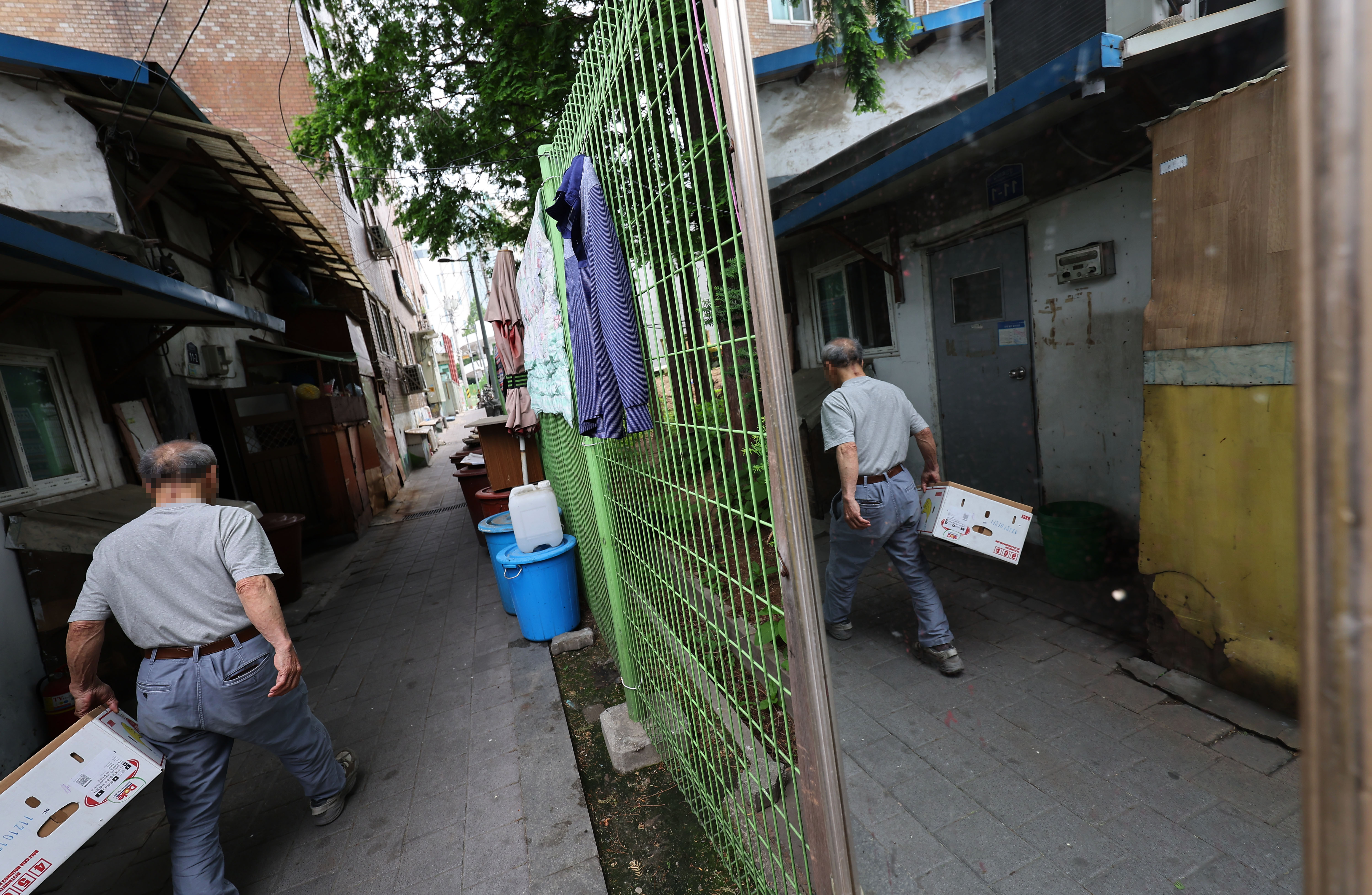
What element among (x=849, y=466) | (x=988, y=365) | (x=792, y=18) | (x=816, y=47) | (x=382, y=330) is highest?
(x=792, y=18)

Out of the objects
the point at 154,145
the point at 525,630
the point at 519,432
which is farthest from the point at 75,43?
the point at 525,630

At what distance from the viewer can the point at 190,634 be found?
2.56 metres

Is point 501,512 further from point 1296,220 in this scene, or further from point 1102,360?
point 1296,220

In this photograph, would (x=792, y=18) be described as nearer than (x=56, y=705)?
No

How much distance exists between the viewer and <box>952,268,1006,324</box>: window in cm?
485

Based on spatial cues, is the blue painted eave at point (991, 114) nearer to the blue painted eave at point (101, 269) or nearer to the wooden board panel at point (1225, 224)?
the wooden board panel at point (1225, 224)

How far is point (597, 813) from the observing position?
9.47 ft

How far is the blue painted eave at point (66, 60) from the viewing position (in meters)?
4.35

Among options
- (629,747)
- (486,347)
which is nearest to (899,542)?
(629,747)

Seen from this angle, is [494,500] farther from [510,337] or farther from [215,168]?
[215,168]

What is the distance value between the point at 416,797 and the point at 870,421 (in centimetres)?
319

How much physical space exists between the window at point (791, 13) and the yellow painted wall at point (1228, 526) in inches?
413

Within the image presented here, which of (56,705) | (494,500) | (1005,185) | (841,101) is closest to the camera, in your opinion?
(56,705)

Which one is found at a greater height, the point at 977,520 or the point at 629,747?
the point at 977,520
